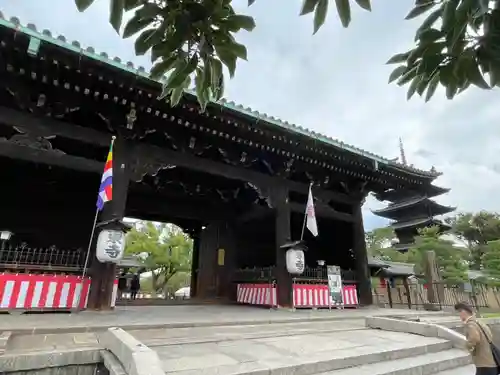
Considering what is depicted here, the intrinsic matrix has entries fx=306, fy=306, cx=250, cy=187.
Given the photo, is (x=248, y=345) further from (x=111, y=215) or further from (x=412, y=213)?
(x=412, y=213)

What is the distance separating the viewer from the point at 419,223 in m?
25.8

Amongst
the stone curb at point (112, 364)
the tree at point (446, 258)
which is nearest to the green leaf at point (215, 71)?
the stone curb at point (112, 364)

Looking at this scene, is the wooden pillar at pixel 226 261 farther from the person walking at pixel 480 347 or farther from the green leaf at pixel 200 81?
the green leaf at pixel 200 81

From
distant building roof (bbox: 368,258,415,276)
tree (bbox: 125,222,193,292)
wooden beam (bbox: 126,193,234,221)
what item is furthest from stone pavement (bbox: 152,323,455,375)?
tree (bbox: 125,222,193,292)

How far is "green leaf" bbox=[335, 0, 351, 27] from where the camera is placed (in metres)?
1.26

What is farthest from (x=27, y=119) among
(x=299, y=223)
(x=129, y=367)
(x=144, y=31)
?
(x=299, y=223)

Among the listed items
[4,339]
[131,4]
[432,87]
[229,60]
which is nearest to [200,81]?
[229,60]

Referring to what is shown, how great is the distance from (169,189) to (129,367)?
7665 millimetres

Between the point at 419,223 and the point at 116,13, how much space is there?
28.9m

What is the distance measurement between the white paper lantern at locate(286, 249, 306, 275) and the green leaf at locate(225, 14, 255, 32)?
7.10 meters

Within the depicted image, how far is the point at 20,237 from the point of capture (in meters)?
7.98

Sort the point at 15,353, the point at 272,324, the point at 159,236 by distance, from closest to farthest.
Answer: the point at 15,353 → the point at 272,324 → the point at 159,236

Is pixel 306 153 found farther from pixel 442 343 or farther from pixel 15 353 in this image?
pixel 15 353

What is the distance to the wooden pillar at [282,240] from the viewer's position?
796 cm
